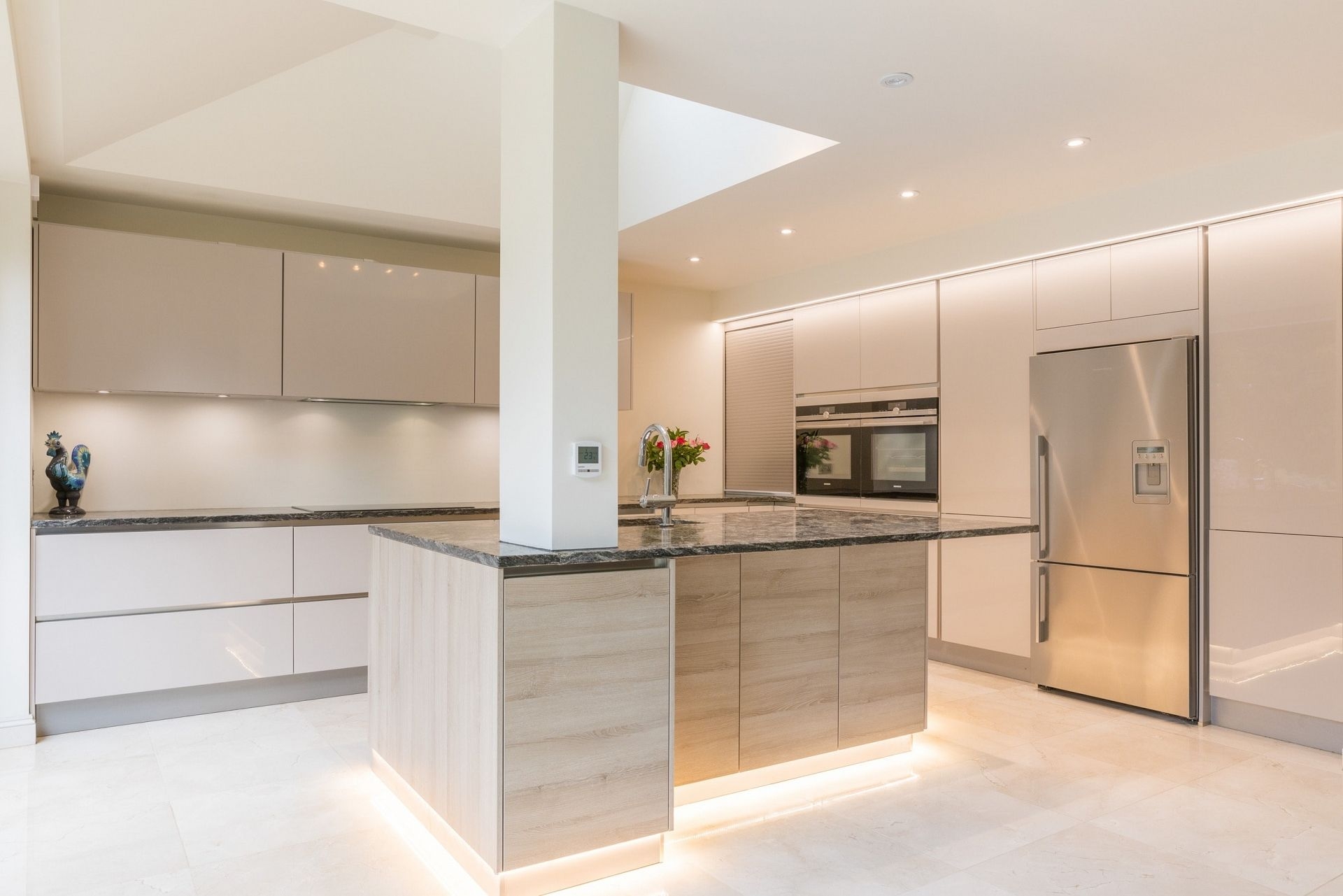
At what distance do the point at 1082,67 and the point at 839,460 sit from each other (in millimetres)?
3018

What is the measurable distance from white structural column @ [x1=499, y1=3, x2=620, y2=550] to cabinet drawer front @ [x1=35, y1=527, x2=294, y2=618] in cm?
202

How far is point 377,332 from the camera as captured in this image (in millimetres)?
4613

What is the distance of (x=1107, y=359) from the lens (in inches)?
162

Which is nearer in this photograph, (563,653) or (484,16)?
(563,653)

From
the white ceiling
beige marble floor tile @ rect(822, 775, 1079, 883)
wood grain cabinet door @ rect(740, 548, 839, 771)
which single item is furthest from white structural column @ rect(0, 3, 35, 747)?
beige marble floor tile @ rect(822, 775, 1079, 883)

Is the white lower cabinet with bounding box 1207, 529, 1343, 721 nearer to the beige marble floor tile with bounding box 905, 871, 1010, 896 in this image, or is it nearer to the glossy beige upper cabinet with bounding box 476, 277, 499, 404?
the beige marble floor tile with bounding box 905, 871, 1010, 896

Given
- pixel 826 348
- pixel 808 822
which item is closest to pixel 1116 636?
pixel 808 822

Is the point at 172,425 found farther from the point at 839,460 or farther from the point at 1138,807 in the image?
the point at 1138,807

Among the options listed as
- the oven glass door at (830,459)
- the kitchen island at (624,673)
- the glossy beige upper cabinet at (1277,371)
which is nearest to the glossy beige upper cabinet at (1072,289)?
the glossy beige upper cabinet at (1277,371)

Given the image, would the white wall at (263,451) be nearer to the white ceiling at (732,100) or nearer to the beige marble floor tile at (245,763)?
the white ceiling at (732,100)

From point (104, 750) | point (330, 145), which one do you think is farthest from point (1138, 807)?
point (330, 145)

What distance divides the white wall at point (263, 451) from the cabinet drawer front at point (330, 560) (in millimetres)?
617

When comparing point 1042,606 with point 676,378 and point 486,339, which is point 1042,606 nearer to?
point 676,378

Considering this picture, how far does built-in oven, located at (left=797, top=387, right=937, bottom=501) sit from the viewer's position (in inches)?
197
